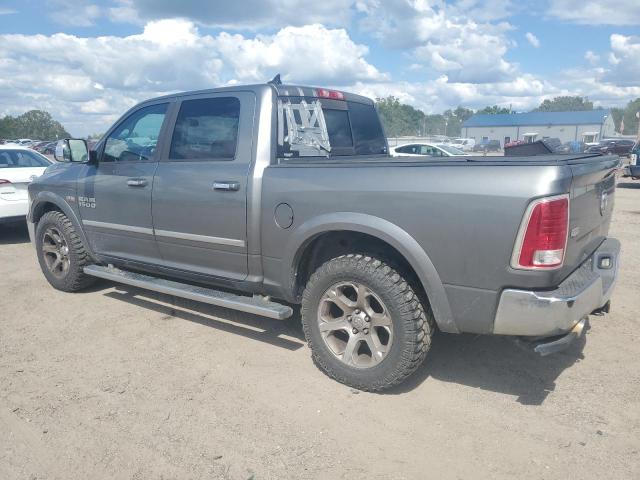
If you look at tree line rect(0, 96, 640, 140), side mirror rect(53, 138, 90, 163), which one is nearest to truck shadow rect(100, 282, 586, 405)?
side mirror rect(53, 138, 90, 163)

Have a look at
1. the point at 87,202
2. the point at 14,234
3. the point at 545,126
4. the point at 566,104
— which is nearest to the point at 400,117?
the point at 545,126

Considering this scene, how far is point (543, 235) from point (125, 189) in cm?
346

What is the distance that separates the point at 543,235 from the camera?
2.72 meters

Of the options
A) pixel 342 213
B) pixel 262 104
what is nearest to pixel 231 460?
pixel 342 213

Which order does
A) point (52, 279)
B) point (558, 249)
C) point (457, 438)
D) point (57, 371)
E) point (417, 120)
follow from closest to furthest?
point (558, 249)
point (457, 438)
point (57, 371)
point (52, 279)
point (417, 120)

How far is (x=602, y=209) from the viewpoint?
3.49m

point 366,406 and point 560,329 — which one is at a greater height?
point 560,329

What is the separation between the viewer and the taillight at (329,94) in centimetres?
452

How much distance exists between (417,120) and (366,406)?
12517 centimetres

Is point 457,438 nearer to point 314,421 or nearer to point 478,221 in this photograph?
point 314,421

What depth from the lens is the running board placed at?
12.4ft

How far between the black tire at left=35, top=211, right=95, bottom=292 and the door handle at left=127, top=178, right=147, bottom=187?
1159 millimetres

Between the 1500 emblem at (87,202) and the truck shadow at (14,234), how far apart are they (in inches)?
152

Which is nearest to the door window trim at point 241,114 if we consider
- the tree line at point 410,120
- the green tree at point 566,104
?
the tree line at point 410,120
